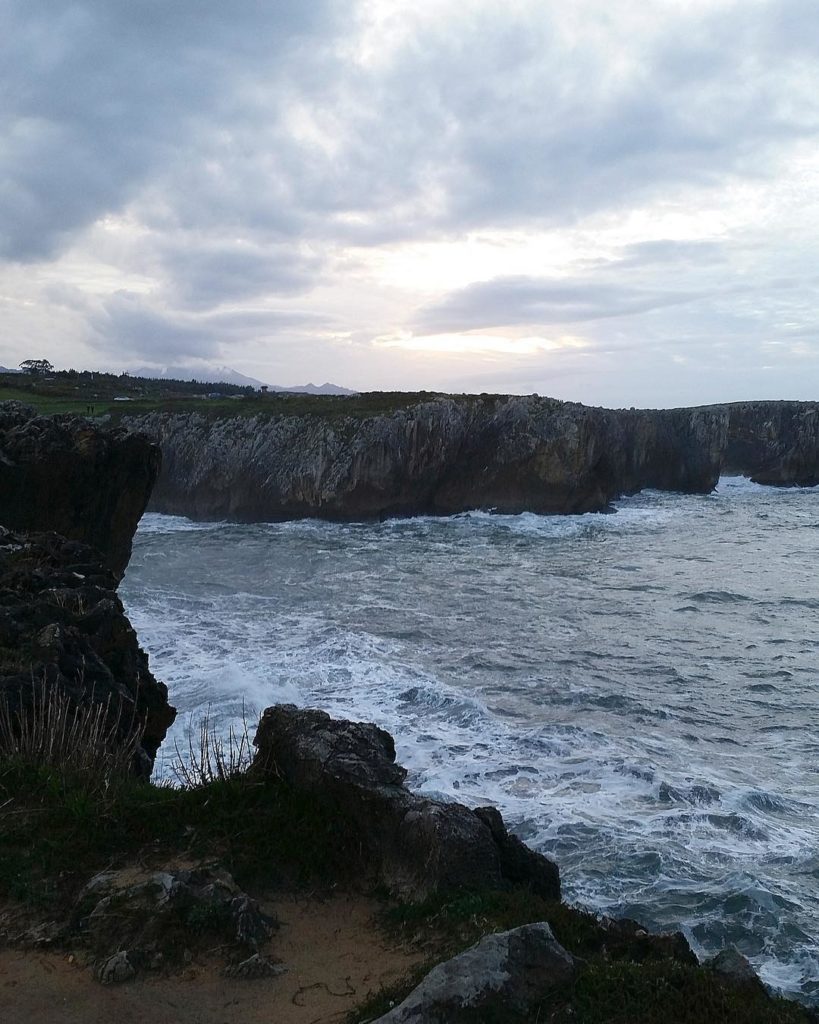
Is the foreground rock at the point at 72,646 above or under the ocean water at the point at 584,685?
above

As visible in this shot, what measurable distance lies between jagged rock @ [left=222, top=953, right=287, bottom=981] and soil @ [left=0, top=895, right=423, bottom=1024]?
35 millimetres

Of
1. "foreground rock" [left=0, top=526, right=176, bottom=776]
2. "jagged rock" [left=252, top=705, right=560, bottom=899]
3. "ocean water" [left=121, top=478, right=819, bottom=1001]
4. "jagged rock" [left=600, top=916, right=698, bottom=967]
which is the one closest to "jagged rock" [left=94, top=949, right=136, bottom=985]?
"jagged rock" [left=252, top=705, right=560, bottom=899]

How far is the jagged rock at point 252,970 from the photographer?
4.81 meters

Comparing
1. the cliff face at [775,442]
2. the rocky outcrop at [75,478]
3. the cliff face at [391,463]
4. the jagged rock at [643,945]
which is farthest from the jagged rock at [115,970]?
the cliff face at [775,442]

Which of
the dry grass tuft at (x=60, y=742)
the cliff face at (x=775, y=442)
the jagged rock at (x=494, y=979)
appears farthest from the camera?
the cliff face at (x=775, y=442)

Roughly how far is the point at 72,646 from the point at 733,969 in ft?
23.0

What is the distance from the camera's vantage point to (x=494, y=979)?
4172mm

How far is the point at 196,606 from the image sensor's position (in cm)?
2103

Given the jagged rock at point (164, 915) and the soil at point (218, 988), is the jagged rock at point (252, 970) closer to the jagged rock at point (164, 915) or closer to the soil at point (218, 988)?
the soil at point (218, 988)

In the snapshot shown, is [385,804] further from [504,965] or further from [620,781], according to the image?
[620,781]

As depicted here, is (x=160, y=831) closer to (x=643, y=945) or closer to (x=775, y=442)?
(x=643, y=945)

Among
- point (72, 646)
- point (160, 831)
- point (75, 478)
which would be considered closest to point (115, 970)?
point (160, 831)

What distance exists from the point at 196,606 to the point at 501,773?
40.7 feet

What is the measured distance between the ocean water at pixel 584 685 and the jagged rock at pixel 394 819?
219 centimetres
